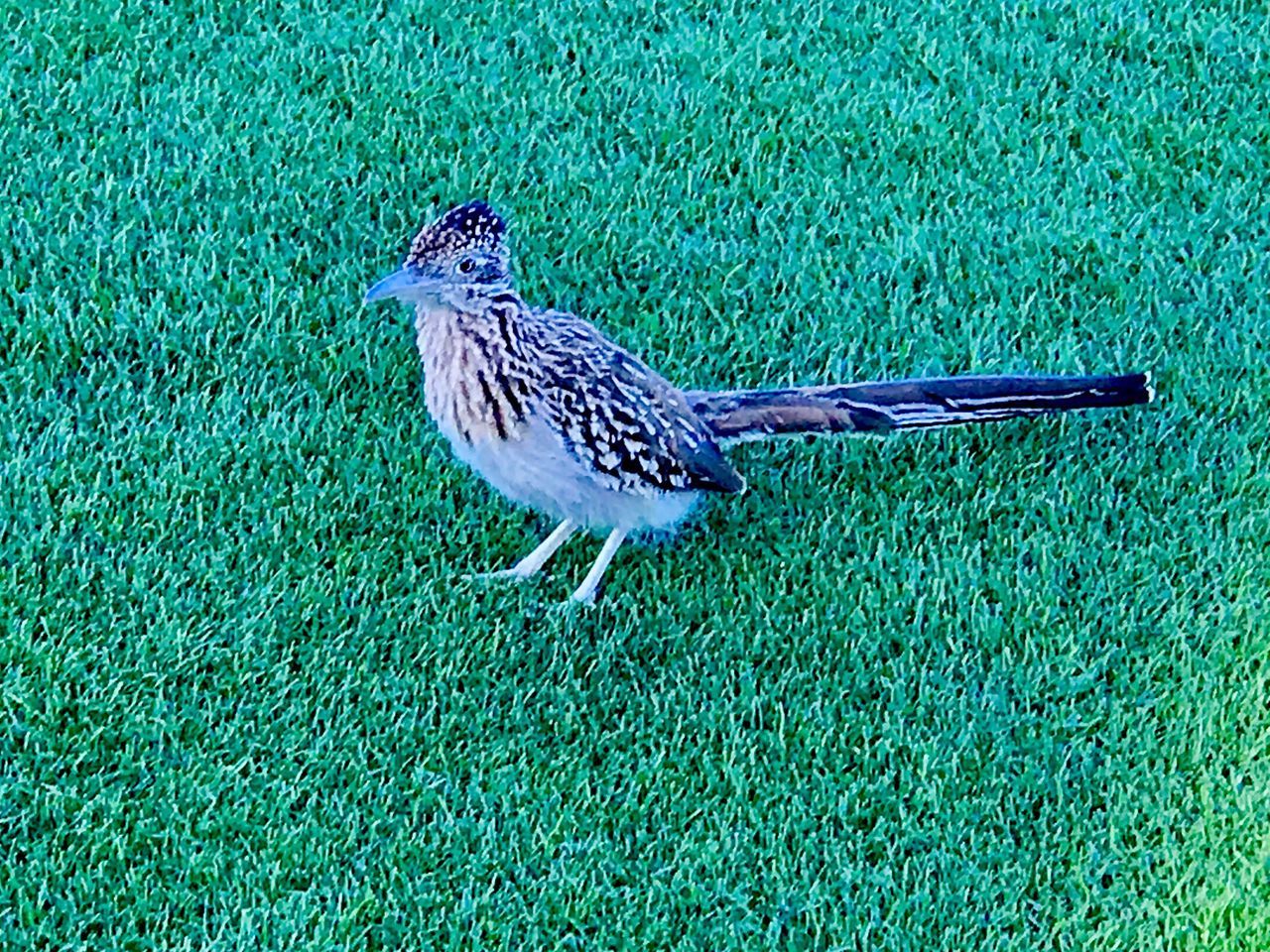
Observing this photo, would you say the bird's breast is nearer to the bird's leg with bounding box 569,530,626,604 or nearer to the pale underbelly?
the pale underbelly

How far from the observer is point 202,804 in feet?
9.71

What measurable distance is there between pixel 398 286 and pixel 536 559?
2.47 ft

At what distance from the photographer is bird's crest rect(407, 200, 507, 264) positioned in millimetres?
3143

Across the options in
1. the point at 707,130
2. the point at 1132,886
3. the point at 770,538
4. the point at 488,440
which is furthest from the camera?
the point at 707,130

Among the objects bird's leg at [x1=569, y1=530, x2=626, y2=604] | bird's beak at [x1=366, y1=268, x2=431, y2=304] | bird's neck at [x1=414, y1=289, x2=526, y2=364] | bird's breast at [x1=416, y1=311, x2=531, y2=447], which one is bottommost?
bird's leg at [x1=569, y1=530, x2=626, y2=604]

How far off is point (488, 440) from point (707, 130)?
2115 mm

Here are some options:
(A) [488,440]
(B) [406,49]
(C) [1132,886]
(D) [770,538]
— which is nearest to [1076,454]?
(D) [770,538]

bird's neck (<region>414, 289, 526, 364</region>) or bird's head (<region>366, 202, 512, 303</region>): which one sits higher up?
bird's head (<region>366, 202, 512, 303</region>)

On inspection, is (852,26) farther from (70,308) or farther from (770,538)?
(70,308)

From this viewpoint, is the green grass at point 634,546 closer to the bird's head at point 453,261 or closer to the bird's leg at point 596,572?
the bird's leg at point 596,572

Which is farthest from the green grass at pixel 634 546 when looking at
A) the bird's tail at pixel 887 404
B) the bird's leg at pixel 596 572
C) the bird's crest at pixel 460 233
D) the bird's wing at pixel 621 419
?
the bird's crest at pixel 460 233

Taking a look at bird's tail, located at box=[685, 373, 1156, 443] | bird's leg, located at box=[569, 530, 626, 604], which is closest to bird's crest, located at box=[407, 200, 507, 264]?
bird's tail, located at box=[685, 373, 1156, 443]

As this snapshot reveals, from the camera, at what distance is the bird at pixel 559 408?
10.3 ft

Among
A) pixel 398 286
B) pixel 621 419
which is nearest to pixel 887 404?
pixel 621 419
